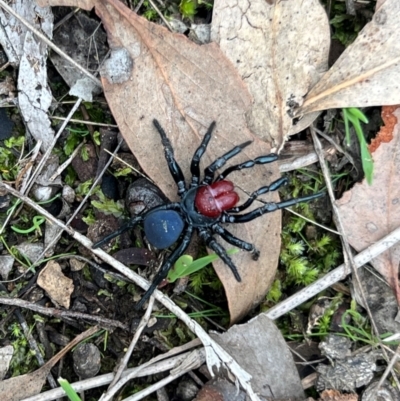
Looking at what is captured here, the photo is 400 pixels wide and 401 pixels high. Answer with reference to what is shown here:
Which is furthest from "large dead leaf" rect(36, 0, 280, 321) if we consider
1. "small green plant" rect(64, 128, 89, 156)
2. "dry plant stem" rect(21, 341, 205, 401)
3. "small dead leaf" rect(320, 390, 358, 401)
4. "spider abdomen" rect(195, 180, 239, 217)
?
"small dead leaf" rect(320, 390, 358, 401)

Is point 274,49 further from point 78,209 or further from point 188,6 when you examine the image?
point 78,209

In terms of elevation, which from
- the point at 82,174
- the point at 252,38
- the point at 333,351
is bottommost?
the point at 333,351

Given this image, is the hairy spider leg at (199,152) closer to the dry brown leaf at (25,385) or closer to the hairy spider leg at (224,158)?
the hairy spider leg at (224,158)

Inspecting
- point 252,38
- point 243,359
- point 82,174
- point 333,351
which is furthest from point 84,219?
point 333,351

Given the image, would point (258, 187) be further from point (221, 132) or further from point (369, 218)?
point (369, 218)

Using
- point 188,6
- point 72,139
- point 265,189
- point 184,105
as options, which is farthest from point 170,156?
point 188,6

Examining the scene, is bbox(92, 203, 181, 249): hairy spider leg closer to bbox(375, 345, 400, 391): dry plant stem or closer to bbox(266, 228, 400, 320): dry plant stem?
bbox(266, 228, 400, 320): dry plant stem
